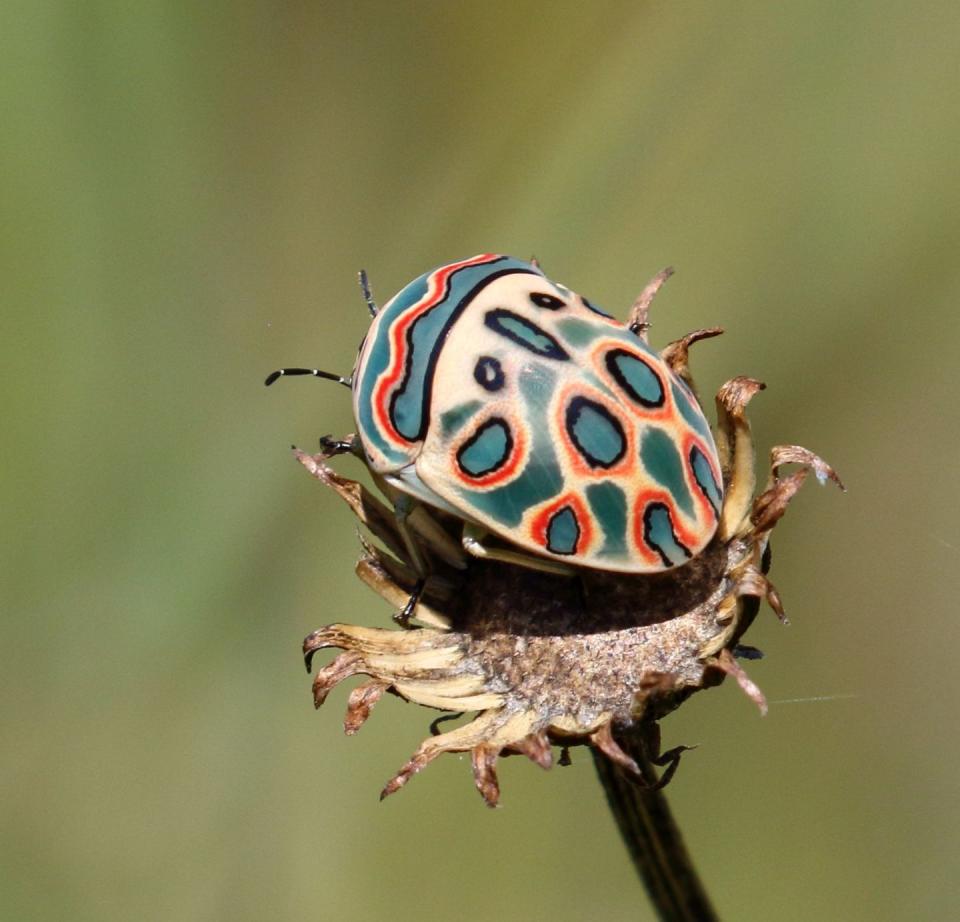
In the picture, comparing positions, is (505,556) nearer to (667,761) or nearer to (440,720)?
(440,720)

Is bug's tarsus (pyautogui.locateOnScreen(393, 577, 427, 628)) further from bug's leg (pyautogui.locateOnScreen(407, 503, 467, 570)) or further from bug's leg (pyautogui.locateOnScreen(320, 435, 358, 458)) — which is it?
bug's leg (pyautogui.locateOnScreen(320, 435, 358, 458))

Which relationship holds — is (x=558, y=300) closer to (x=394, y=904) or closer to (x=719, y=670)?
(x=719, y=670)

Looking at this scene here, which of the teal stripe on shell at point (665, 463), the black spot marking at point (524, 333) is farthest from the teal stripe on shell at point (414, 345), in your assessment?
the teal stripe on shell at point (665, 463)

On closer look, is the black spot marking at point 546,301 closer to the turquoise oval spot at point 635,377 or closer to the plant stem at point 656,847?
the turquoise oval spot at point 635,377

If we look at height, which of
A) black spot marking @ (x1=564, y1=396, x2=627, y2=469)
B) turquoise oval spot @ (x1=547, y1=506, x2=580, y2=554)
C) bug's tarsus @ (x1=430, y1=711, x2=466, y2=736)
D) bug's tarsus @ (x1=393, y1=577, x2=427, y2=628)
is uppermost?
black spot marking @ (x1=564, y1=396, x2=627, y2=469)

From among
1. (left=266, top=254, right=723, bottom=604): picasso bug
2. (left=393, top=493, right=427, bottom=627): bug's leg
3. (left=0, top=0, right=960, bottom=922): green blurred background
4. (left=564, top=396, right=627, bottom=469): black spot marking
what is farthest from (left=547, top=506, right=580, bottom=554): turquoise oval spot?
(left=0, top=0, right=960, bottom=922): green blurred background

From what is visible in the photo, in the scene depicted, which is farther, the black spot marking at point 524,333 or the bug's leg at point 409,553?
the bug's leg at point 409,553

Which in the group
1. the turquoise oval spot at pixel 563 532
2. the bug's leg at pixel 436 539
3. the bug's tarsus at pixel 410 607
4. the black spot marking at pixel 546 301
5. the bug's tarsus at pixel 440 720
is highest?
the black spot marking at pixel 546 301
